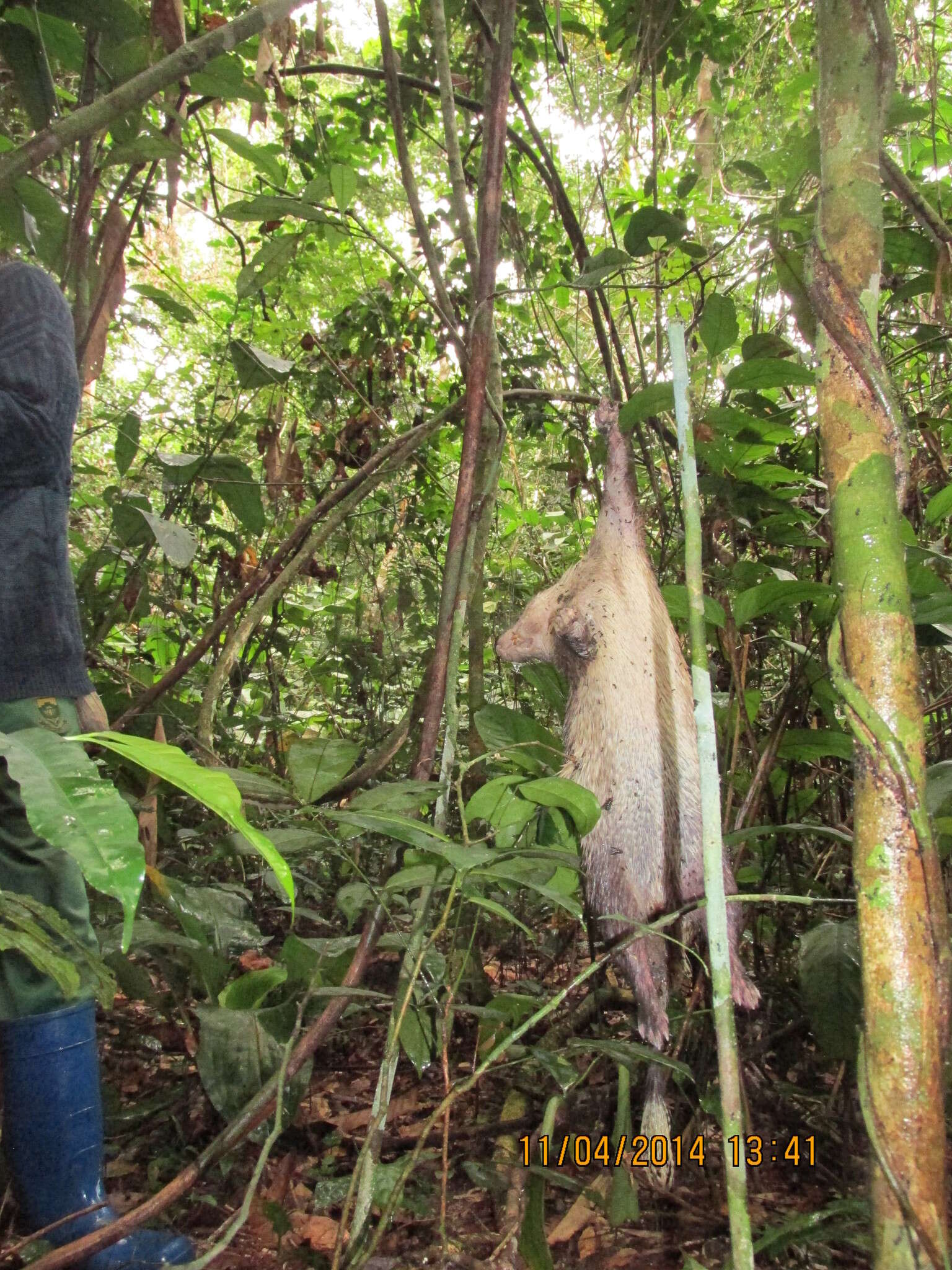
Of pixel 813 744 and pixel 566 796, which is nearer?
pixel 566 796

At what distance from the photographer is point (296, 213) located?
2154 millimetres

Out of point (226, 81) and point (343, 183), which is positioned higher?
point (226, 81)

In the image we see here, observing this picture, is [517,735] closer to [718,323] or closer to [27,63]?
[718,323]

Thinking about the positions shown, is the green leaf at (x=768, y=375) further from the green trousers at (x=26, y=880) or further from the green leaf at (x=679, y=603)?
the green trousers at (x=26, y=880)

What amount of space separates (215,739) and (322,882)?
725mm

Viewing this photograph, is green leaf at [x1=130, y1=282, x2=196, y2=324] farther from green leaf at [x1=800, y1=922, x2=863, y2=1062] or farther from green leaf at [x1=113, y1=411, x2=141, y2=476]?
green leaf at [x1=800, y1=922, x2=863, y2=1062]

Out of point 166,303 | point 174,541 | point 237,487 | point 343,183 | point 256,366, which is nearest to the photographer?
point 343,183

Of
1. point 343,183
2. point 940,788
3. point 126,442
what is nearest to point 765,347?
point 940,788

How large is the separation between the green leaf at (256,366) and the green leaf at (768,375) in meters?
1.80

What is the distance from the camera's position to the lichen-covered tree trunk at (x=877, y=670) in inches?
27.8

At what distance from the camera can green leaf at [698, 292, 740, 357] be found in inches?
70.6

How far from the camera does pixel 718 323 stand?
5.92ft

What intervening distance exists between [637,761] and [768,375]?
84 cm

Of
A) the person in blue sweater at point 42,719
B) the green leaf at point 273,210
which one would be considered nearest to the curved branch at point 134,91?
the person in blue sweater at point 42,719
